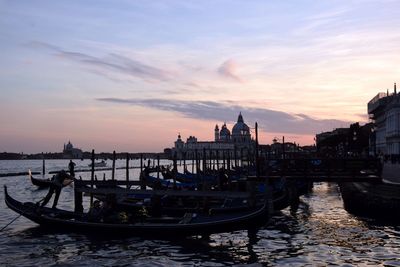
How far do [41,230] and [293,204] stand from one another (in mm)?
14115

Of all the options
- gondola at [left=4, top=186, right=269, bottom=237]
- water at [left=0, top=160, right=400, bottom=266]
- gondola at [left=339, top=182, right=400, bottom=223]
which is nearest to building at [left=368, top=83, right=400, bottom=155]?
gondola at [left=339, top=182, right=400, bottom=223]

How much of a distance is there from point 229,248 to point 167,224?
259cm

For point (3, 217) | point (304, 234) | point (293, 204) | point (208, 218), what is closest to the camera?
point (208, 218)

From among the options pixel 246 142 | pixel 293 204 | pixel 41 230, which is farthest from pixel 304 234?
pixel 246 142

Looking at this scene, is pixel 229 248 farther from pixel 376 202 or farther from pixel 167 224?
pixel 376 202

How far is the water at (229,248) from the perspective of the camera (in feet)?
→ 54.6

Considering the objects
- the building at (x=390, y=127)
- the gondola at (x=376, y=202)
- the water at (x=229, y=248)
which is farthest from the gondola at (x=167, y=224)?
the building at (x=390, y=127)

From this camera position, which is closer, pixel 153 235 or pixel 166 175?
pixel 153 235

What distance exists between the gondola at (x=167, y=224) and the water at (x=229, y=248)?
0.34 m

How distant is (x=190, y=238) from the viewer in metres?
19.9

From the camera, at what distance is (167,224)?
1973cm

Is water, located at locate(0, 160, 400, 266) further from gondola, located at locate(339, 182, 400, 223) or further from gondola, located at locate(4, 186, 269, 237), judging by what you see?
gondola, located at locate(339, 182, 400, 223)

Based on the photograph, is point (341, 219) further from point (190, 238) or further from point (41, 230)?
point (41, 230)

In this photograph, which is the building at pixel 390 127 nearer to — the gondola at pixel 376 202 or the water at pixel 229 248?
the gondola at pixel 376 202
